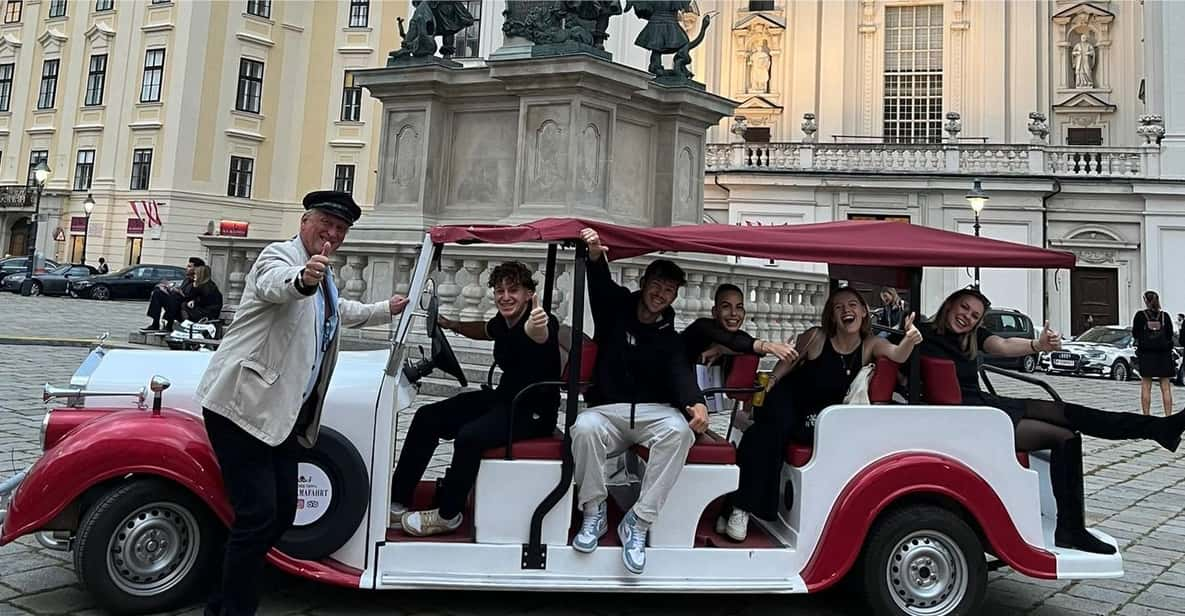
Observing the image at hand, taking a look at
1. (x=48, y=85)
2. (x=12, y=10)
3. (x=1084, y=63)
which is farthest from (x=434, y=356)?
(x=12, y=10)

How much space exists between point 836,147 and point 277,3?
28.2 metres

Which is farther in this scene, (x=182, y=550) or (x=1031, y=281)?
(x=1031, y=281)

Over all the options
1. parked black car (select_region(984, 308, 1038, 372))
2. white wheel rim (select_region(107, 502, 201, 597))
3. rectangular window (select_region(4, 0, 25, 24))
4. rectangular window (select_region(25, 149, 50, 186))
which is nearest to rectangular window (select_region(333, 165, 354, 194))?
rectangular window (select_region(25, 149, 50, 186))

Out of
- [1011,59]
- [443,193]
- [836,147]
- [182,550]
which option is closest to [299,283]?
[182,550]

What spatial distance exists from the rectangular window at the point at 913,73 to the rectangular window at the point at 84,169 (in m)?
37.2

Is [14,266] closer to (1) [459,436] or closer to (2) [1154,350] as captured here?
(1) [459,436]

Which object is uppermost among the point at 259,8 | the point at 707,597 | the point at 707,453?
the point at 259,8

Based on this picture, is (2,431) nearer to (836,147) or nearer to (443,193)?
(443,193)

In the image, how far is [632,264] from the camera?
920 centimetres

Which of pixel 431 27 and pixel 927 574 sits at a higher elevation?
pixel 431 27

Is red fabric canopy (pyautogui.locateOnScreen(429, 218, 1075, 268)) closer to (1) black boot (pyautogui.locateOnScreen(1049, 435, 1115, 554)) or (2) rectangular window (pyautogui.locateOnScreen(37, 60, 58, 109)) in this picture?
(1) black boot (pyautogui.locateOnScreen(1049, 435, 1115, 554))

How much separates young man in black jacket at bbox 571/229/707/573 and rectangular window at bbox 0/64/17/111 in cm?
5053

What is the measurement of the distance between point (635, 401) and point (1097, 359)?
70.8ft

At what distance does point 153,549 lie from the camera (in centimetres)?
379
